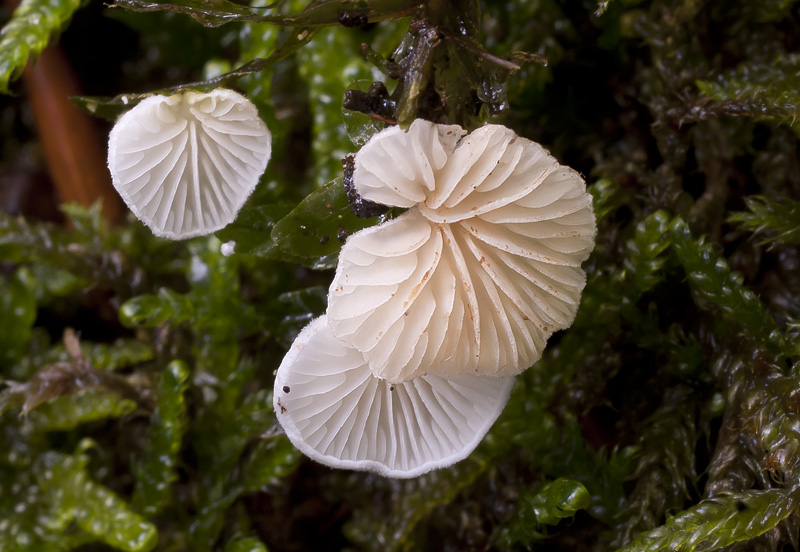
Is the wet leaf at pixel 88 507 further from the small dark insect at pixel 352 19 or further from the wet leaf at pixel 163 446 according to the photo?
the small dark insect at pixel 352 19

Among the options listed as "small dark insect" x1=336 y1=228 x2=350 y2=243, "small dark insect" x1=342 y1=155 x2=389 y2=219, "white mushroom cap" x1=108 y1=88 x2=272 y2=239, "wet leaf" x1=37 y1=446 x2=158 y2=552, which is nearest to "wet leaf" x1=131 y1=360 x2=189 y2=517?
"wet leaf" x1=37 y1=446 x2=158 y2=552

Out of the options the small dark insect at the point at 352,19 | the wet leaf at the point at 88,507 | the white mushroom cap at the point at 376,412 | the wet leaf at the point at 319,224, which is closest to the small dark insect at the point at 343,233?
the wet leaf at the point at 319,224

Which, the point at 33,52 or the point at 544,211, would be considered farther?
the point at 33,52

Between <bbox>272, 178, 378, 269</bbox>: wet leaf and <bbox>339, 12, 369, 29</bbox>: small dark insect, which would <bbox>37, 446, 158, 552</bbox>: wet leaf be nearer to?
<bbox>272, 178, 378, 269</bbox>: wet leaf

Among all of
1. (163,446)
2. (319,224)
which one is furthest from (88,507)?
(319,224)

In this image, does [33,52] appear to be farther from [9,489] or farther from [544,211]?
[544,211]

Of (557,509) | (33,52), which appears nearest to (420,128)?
(557,509)
